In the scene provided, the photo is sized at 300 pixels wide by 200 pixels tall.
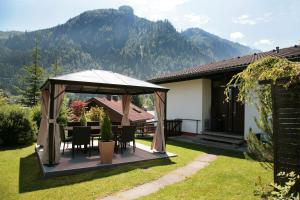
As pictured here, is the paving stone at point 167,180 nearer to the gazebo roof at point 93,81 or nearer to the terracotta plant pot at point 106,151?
the terracotta plant pot at point 106,151

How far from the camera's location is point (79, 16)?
181250 millimetres

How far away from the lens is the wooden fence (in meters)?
3.29

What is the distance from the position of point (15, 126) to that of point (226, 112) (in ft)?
31.6

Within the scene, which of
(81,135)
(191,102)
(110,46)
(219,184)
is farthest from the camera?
(110,46)

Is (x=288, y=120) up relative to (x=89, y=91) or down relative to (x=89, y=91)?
down

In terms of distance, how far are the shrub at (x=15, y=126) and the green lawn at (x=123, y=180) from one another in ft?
9.26

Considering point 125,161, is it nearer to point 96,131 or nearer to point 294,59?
point 96,131

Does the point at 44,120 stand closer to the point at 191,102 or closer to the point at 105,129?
the point at 105,129

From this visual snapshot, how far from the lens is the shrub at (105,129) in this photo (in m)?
7.58

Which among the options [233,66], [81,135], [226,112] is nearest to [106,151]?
[81,135]

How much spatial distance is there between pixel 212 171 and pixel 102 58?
128 metres

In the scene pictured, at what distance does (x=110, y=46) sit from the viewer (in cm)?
14462

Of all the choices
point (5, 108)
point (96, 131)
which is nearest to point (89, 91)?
point (96, 131)

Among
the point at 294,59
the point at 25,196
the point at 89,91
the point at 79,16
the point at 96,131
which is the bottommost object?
the point at 25,196
